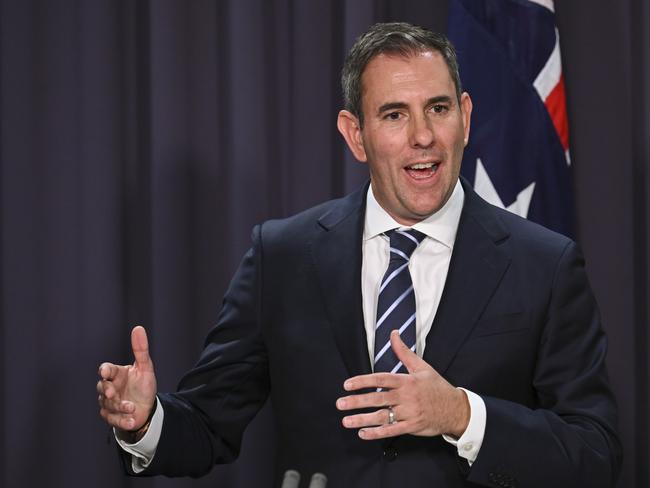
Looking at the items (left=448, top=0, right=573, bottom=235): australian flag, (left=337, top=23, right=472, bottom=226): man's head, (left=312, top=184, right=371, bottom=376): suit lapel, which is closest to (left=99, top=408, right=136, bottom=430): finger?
(left=312, top=184, right=371, bottom=376): suit lapel

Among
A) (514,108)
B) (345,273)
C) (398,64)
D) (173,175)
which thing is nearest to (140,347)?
(345,273)

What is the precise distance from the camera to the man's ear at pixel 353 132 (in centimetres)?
210

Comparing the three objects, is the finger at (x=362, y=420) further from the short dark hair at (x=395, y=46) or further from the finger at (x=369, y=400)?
the short dark hair at (x=395, y=46)

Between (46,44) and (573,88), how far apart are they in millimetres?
1556

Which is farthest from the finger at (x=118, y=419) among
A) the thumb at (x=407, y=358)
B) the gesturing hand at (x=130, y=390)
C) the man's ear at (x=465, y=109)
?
the man's ear at (x=465, y=109)

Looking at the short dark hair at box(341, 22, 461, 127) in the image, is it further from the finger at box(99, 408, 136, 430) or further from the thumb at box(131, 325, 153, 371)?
the finger at box(99, 408, 136, 430)

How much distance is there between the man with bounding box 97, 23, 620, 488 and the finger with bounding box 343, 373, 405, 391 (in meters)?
0.16

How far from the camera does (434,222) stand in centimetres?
199

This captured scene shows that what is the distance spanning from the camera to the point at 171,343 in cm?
285

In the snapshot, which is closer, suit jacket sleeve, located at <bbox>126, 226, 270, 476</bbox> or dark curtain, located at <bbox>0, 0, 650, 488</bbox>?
suit jacket sleeve, located at <bbox>126, 226, 270, 476</bbox>

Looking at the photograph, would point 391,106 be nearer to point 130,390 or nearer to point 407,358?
point 407,358

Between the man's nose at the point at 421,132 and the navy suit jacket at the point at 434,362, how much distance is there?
0.19m

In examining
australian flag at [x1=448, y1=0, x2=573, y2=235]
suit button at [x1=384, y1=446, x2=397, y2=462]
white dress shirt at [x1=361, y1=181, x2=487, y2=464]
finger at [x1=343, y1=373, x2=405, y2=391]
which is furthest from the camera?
australian flag at [x1=448, y1=0, x2=573, y2=235]

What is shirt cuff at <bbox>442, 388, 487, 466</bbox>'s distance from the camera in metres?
1.67
